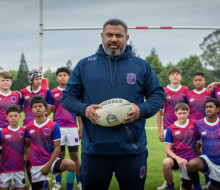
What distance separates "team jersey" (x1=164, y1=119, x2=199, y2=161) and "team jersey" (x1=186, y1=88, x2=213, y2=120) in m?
0.76

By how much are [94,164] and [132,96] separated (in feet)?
2.29

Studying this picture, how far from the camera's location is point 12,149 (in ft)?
14.5

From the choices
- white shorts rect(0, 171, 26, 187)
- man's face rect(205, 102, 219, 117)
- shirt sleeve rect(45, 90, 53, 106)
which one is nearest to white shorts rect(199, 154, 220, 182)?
man's face rect(205, 102, 219, 117)

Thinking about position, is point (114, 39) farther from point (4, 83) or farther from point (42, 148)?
point (4, 83)

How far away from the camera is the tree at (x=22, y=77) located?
7069 centimetres

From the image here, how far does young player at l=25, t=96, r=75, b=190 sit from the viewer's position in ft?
13.9

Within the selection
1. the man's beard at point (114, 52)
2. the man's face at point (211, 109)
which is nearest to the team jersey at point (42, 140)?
the man's beard at point (114, 52)

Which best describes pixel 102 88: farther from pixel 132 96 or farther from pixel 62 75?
pixel 62 75

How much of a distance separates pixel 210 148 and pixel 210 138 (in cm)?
15

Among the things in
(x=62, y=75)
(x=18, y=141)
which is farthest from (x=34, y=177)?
(x=62, y=75)

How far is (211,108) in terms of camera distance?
4594 mm

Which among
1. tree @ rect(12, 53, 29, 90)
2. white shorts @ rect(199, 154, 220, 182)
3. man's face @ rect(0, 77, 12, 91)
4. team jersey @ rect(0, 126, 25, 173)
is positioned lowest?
white shorts @ rect(199, 154, 220, 182)

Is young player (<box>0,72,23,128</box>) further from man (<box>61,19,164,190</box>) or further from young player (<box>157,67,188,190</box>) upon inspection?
man (<box>61,19,164,190</box>)

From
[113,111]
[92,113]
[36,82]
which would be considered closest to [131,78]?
[113,111]
